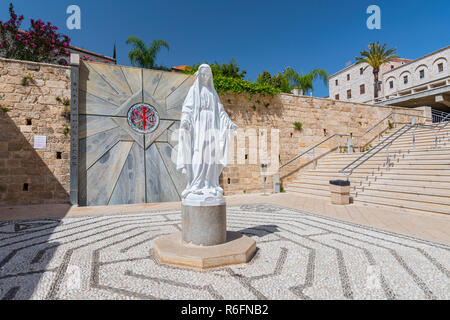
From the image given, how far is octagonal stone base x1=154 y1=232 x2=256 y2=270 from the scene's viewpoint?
9.62 feet

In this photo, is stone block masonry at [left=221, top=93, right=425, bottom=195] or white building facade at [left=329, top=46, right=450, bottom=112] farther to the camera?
white building facade at [left=329, top=46, right=450, bottom=112]

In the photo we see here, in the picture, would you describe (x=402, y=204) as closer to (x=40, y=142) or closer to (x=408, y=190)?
(x=408, y=190)

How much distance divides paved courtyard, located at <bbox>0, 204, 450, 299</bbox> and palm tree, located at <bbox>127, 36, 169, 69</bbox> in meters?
17.2

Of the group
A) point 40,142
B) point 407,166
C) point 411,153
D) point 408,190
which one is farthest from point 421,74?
point 40,142

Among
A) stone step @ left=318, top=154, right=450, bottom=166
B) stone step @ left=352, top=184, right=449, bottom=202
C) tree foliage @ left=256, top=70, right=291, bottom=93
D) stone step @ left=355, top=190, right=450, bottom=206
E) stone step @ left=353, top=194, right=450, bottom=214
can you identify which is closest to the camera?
stone step @ left=353, top=194, right=450, bottom=214

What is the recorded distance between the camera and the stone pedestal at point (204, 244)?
117 inches

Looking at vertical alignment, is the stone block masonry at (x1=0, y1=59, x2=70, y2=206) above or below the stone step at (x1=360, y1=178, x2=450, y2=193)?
above

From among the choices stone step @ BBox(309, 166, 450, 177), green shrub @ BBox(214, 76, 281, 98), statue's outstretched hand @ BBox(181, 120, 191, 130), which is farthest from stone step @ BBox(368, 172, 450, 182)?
statue's outstretched hand @ BBox(181, 120, 191, 130)

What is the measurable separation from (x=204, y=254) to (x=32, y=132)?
7.84 meters

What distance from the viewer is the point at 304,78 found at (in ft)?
68.5

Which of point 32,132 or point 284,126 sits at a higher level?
point 284,126

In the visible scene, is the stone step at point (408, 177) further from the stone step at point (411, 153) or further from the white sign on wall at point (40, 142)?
the white sign on wall at point (40, 142)

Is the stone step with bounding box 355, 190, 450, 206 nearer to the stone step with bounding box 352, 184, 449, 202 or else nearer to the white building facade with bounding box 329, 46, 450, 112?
the stone step with bounding box 352, 184, 449, 202
